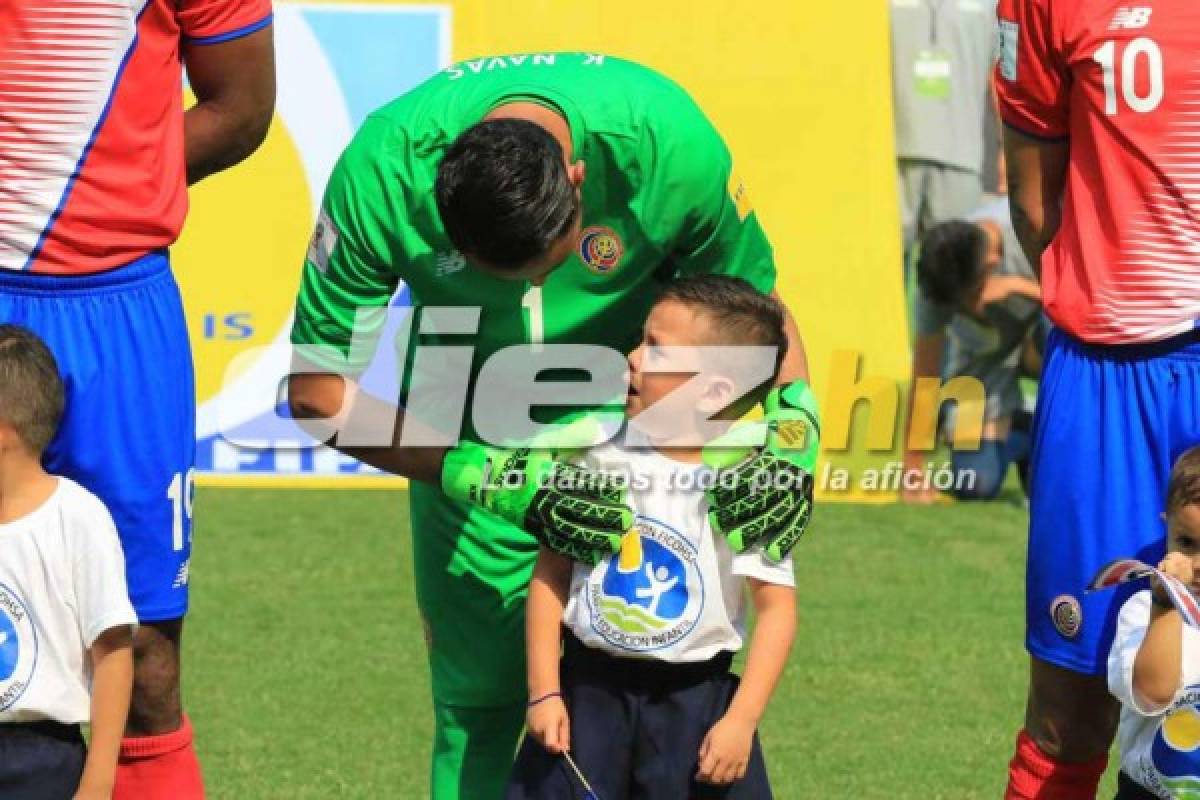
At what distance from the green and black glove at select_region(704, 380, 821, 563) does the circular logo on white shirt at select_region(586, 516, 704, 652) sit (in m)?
0.09

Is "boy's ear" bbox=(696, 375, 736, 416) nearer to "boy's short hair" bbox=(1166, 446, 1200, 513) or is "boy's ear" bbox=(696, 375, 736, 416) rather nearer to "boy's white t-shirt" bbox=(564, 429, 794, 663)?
"boy's white t-shirt" bbox=(564, 429, 794, 663)

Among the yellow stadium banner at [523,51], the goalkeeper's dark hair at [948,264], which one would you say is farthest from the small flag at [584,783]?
the goalkeeper's dark hair at [948,264]

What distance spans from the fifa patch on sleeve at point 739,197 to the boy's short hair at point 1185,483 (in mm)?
1017

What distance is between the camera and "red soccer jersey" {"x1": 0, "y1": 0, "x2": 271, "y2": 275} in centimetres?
402

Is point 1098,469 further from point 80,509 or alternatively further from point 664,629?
point 80,509

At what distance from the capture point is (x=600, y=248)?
4.48 meters

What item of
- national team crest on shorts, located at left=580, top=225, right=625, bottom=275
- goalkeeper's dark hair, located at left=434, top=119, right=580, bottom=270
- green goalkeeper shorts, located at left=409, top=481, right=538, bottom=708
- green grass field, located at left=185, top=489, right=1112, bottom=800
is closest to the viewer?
goalkeeper's dark hair, located at left=434, top=119, right=580, bottom=270

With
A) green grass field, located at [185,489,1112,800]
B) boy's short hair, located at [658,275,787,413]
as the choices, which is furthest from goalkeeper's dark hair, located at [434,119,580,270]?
green grass field, located at [185,489,1112,800]

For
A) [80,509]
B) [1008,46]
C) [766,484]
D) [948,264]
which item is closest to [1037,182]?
[1008,46]

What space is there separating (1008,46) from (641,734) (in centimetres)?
148

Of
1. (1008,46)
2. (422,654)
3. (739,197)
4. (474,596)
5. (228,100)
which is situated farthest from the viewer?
(422,654)

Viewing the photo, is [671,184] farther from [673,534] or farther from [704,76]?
[704,76]

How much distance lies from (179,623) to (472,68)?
1246mm

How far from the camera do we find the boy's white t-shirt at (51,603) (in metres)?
3.97
